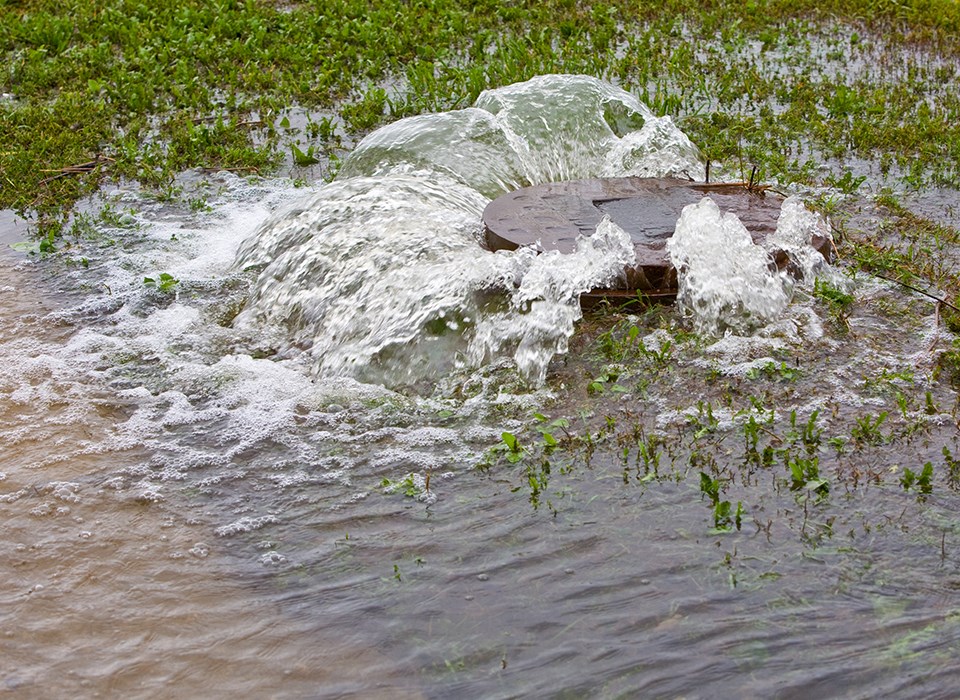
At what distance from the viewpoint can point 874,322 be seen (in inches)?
239

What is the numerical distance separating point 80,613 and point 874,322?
4395 mm

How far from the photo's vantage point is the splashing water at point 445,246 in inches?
235

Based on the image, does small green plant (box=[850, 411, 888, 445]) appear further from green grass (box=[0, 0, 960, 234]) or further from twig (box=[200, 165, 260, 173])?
twig (box=[200, 165, 260, 173])

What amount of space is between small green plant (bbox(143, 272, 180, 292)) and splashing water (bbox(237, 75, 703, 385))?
50 cm

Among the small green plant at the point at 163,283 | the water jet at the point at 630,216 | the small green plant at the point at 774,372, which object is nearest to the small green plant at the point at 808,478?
the small green plant at the point at 774,372

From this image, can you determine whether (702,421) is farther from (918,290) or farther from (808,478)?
(918,290)

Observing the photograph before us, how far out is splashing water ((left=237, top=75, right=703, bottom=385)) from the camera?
5957mm

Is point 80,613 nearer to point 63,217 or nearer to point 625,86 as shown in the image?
point 63,217

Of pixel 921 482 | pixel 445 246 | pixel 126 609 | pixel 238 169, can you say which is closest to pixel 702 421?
pixel 921 482

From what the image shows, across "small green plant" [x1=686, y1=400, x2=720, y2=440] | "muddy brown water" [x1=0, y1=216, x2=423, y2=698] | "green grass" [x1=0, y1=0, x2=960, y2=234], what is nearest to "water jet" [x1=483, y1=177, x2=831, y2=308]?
"small green plant" [x1=686, y1=400, x2=720, y2=440]

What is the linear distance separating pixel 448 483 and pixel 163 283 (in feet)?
10.5

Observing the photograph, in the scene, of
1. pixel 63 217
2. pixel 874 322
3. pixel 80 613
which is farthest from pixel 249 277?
pixel 874 322

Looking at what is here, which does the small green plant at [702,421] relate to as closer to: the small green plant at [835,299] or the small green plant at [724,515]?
the small green plant at [724,515]

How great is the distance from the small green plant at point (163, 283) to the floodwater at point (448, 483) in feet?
0.15
